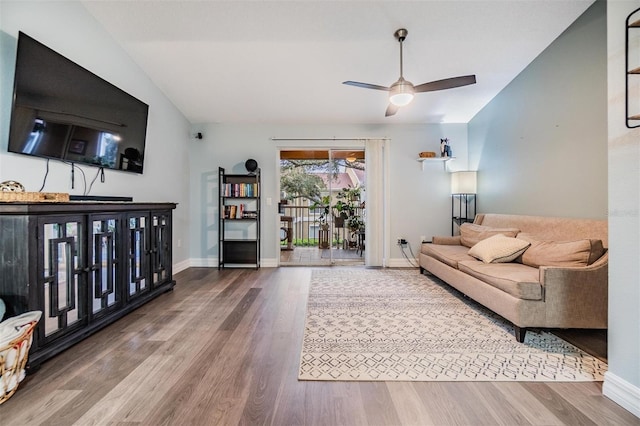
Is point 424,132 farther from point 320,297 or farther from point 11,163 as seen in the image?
point 11,163

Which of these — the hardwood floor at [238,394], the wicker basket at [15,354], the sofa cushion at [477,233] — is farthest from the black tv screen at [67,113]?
the sofa cushion at [477,233]

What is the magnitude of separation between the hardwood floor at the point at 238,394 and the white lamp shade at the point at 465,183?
3.25 metres

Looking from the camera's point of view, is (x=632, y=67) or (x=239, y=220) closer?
(x=632, y=67)

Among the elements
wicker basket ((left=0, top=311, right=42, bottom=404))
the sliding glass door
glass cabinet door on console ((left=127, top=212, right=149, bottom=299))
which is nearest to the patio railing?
the sliding glass door

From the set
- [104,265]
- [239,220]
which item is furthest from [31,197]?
[239,220]

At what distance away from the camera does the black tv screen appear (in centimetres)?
197

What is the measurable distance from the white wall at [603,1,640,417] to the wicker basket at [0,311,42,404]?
3.11 meters

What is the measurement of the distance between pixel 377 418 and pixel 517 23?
3.66 m

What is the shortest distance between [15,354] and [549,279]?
3294 mm

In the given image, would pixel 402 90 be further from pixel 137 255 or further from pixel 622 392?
pixel 137 255

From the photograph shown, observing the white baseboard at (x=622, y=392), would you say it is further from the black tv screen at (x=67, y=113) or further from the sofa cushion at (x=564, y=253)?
the black tv screen at (x=67, y=113)

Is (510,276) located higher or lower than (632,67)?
lower

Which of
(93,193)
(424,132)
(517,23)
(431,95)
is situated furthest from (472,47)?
(93,193)

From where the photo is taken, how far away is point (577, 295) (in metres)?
1.97
